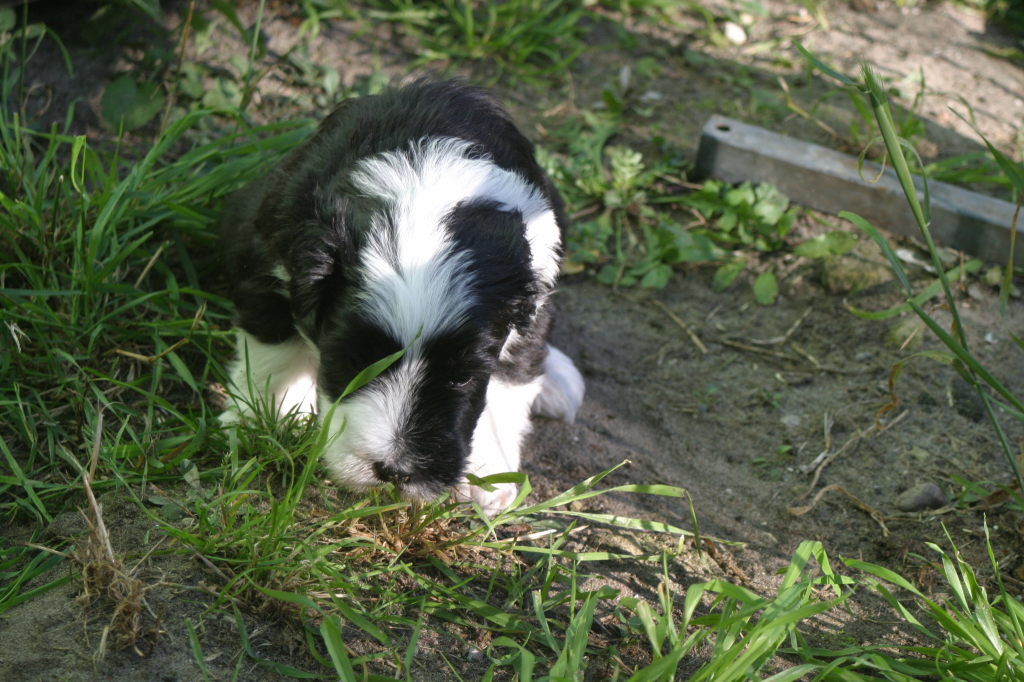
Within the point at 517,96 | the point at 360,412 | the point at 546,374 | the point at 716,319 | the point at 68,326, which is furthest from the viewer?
the point at 517,96

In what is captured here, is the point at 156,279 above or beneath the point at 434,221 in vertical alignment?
beneath

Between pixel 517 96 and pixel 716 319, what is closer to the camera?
pixel 716 319

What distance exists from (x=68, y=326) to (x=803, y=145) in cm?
351

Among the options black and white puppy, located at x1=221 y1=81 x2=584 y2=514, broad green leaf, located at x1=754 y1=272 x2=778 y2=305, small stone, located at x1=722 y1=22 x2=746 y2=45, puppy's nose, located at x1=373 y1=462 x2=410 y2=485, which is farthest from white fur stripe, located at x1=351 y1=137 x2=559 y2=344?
small stone, located at x1=722 y1=22 x2=746 y2=45

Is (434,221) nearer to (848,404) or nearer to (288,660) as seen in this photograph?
(288,660)

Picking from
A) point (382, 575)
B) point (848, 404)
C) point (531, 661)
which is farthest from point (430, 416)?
point (848, 404)

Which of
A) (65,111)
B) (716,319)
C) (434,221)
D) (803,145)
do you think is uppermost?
(434,221)

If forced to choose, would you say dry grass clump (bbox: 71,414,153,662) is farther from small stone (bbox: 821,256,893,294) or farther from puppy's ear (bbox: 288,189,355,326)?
small stone (bbox: 821,256,893,294)

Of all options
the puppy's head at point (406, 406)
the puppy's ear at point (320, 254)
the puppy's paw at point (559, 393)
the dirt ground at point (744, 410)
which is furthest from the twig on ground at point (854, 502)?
the puppy's ear at point (320, 254)

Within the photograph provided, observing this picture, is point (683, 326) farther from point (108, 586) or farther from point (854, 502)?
point (108, 586)

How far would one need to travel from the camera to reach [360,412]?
264cm

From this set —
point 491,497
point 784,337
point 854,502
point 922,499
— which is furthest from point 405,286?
point 784,337

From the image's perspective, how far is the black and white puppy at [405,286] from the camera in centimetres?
261

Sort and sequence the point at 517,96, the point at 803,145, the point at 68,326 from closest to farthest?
1. the point at 68,326
2. the point at 803,145
3. the point at 517,96
